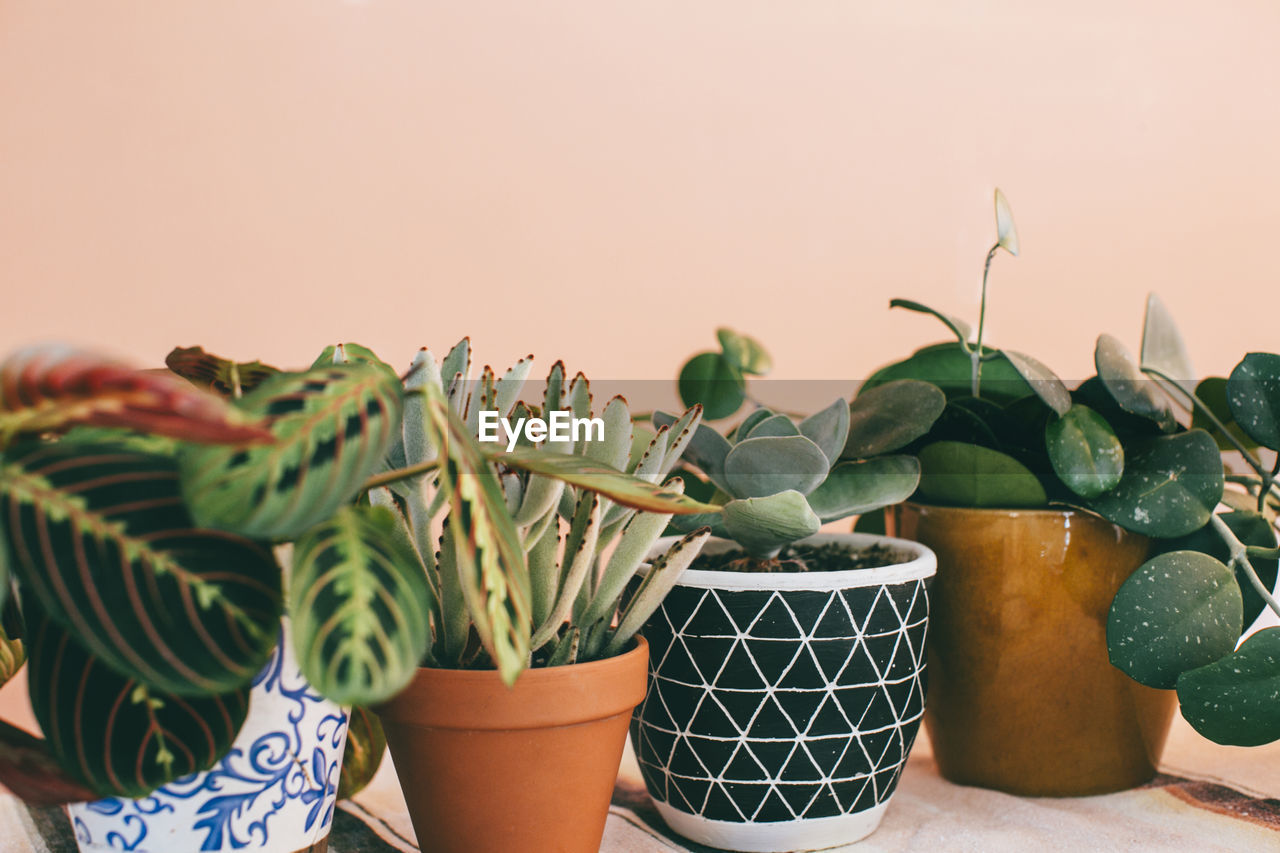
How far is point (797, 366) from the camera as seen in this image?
118 cm

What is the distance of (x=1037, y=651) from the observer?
61 cm

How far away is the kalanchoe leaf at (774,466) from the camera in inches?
20.5

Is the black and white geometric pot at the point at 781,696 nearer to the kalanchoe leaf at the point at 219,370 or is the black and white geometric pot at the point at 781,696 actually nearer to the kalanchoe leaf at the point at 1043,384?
the kalanchoe leaf at the point at 1043,384

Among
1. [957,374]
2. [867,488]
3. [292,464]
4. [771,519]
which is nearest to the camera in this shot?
[292,464]

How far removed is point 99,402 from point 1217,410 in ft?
2.32

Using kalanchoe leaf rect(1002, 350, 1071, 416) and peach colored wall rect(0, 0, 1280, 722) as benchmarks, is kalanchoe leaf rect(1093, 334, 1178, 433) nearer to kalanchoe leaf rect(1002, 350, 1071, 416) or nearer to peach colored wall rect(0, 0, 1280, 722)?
kalanchoe leaf rect(1002, 350, 1071, 416)

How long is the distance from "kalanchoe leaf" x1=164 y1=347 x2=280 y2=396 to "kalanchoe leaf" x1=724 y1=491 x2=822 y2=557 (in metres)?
0.24

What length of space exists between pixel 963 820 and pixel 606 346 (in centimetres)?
71

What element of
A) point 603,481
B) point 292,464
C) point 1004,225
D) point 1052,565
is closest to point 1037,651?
point 1052,565

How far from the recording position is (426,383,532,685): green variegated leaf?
11.7 inches

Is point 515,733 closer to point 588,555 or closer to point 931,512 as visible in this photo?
point 588,555

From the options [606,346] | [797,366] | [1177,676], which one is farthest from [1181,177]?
[1177,676]

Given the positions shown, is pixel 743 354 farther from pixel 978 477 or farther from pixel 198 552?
pixel 198 552

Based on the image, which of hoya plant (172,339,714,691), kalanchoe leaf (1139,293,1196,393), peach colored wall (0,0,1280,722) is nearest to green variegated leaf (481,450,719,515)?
hoya plant (172,339,714,691)
